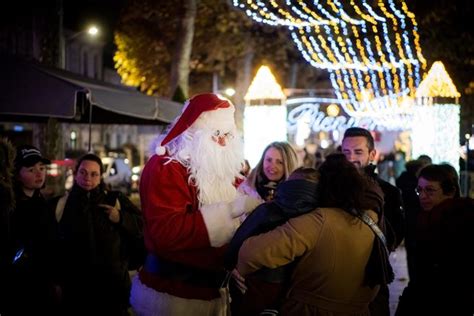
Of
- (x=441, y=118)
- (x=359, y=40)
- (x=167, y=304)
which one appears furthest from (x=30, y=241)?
(x=359, y=40)

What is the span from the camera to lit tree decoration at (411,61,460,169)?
10578 mm

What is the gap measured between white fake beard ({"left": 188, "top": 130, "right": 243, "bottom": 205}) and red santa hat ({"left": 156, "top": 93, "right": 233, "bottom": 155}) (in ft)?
0.30

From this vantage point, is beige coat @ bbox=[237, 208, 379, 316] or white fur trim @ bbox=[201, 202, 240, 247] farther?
white fur trim @ bbox=[201, 202, 240, 247]

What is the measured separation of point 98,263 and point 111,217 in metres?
0.38

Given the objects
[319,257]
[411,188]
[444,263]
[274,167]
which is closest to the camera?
[319,257]

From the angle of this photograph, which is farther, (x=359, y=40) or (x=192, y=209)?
(x=359, y=40)

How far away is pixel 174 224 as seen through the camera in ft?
11.6

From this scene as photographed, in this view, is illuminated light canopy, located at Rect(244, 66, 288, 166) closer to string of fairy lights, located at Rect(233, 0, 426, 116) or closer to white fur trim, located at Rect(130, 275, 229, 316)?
string of fairy lights, located at Rect(233, 0, 426, 116)

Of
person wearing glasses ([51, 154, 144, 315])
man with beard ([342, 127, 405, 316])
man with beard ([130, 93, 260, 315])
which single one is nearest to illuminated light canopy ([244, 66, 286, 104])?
man with beard ([342, 127, 405, 316])

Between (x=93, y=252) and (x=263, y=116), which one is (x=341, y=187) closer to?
(x=93, y=252)

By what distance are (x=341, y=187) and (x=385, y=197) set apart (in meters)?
1.78

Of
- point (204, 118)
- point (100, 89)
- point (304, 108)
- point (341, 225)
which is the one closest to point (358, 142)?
point (204, 118)

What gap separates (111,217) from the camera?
5363mm

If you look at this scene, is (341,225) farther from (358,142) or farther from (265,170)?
(265,170)
